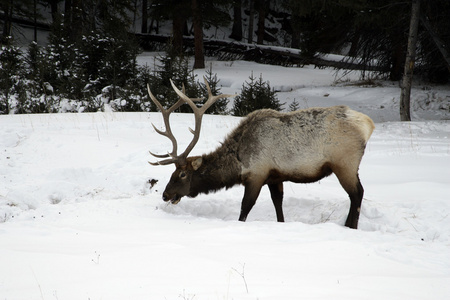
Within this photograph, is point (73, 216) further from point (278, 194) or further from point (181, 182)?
point (278, 194)

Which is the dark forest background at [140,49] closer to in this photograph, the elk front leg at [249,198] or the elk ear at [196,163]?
the elk ear at [196,163]

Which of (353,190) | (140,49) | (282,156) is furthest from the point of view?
(140,49)

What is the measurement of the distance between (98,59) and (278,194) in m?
12.6

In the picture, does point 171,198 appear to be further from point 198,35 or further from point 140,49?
point 198,35

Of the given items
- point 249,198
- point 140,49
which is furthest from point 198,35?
point 249,198

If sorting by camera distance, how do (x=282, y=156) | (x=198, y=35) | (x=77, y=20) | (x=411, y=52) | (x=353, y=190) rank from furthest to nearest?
(x=198, y=35) < (x=77, y=20) < (x=411, y=52) < (x=282, y=156) < (x=353, y=190)

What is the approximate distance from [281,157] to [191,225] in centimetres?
152

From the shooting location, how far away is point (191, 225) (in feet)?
17.1

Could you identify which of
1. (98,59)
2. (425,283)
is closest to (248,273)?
(425,283)

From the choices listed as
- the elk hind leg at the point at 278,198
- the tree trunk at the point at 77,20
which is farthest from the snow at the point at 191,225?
the tree trunk at the point at 77,20

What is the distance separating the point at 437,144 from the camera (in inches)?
366

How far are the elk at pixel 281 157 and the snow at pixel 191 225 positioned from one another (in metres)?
0.49

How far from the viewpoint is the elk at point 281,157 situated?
553 cm

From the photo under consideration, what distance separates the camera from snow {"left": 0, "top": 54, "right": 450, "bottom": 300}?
9.91 feet
